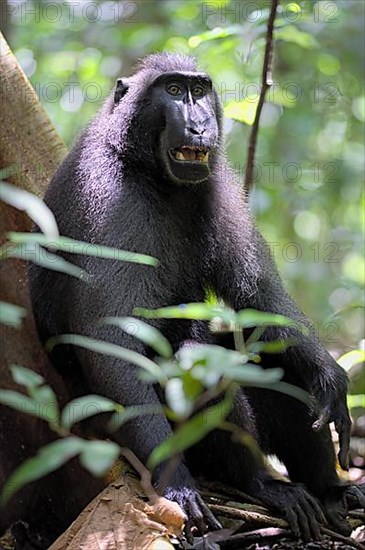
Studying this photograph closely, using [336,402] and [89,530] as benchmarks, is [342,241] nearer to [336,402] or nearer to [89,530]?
[336,402]

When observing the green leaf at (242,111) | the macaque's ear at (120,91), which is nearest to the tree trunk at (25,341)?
the macaque's ear at (120,91)

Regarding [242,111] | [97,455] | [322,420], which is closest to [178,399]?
[97,455]

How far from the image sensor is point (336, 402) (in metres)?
5.03

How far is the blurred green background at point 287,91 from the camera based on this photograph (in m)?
10.7

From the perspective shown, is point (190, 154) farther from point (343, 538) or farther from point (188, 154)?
point (343, 538)

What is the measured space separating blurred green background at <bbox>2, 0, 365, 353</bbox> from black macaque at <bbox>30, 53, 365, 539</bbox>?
14.8 feet

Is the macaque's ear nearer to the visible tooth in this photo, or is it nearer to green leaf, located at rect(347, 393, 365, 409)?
the visible tooth

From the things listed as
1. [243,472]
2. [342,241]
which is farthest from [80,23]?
[243,472]

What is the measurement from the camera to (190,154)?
493 centimetres

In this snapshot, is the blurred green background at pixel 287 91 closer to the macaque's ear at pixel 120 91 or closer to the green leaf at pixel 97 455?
the macaque's ear at pixel 120 91

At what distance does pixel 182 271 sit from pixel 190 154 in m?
0.63

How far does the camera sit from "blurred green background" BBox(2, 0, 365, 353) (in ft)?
35.2

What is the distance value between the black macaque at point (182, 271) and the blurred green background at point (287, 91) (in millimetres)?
4521

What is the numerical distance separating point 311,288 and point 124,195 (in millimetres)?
8513
